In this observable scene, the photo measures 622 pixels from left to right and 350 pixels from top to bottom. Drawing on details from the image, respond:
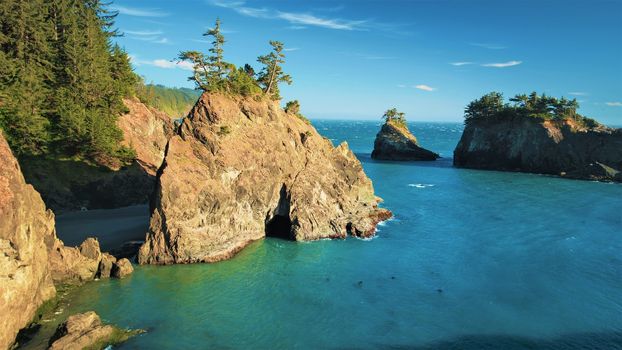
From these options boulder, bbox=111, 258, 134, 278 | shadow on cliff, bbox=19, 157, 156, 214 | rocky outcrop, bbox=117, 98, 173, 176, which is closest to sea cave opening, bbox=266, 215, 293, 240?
boulder, bbox=111, 258, 134, 278

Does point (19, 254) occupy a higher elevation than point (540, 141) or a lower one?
lower

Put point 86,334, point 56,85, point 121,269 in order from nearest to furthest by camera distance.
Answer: point 86,334
point 121,269
point 56,85

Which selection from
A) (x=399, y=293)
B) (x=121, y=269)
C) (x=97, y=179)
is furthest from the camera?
(x=97, y=179)

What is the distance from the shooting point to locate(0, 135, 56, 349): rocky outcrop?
2517 cm

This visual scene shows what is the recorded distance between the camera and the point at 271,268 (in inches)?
1641

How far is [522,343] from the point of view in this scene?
28266 millimetres

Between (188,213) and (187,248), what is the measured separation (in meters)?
3.77

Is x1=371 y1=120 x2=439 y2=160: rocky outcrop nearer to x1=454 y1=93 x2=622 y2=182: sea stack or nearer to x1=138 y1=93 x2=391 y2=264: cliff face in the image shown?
x1=454 y1=93 x2=622 y2=182: sea stack

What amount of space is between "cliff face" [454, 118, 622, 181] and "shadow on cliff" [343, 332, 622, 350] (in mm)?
87869

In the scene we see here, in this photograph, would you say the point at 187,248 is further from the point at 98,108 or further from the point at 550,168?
the point at 550,168

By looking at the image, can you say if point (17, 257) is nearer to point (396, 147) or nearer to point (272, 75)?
point (272, 75)

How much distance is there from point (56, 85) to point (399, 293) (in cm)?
6100

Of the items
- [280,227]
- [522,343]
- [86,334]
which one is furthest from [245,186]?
[522,343]

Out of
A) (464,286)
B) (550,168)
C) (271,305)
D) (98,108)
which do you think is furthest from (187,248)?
(550,168)
